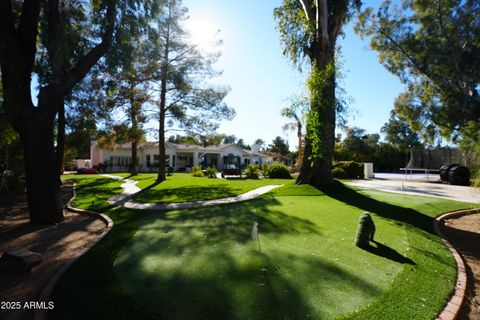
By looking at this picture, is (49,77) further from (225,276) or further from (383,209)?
(383,209)

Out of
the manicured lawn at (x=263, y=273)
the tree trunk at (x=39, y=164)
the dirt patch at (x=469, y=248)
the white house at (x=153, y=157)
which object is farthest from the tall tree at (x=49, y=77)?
the white house at (x=153, y=157)

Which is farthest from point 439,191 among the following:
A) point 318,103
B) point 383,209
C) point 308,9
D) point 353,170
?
point 308,9

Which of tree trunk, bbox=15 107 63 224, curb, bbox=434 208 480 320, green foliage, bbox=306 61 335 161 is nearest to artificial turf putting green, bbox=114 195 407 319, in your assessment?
curb, bbox=434 208 480 320

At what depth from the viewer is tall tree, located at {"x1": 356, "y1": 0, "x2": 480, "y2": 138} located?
19906mm

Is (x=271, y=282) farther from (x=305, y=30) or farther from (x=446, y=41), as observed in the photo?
(x=446, y=41)

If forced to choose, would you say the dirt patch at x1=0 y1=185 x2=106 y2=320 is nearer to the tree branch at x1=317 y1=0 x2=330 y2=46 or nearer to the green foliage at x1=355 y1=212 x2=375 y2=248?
the green foliage at x1=355 y1=212 x2=375 y2=248

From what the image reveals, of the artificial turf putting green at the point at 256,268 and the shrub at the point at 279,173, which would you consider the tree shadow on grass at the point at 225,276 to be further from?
the shrub at the point at 279,173

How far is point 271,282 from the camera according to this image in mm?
4191

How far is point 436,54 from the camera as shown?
69.2 feet

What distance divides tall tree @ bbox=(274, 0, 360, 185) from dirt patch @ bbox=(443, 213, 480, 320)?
17.2ft

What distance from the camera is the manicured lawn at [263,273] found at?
363 cm

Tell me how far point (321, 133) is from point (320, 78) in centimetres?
228

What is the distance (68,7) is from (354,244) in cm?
1420

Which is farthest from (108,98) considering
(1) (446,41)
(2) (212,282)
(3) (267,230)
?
(1) (446,41)
